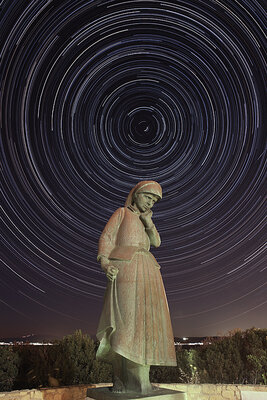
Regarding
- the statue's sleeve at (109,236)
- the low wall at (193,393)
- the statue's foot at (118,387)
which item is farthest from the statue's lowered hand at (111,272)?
the low wall at (193,393)

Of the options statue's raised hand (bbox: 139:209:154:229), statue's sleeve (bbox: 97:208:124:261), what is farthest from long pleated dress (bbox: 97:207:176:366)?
statue's raised hand (bbox: 139:209:154:229)

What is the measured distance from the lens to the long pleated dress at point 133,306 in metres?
→ 4.66

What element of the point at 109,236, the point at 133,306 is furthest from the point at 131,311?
the point at 109,236

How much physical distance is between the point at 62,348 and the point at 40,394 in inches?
142

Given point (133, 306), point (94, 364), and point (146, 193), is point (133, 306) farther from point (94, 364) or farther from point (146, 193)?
point (94, 364)

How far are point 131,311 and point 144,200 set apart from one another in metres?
1.91

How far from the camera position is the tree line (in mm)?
9422

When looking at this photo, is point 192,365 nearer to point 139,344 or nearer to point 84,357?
point 84,357

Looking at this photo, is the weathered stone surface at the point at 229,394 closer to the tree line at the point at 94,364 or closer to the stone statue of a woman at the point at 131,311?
the tree line at the point at 94,364

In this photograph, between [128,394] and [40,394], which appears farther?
[40,394]

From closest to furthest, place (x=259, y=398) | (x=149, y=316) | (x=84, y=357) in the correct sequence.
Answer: (x=149, y=316)
(x=259, y=398)
(x=84, y=357)

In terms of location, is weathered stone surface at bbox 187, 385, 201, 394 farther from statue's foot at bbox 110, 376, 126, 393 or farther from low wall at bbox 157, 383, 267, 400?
statue's foot at bbox 110, 376, 126, 393

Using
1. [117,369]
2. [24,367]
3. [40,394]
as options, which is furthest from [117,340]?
[24,367]

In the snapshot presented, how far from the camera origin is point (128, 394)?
4.51m
